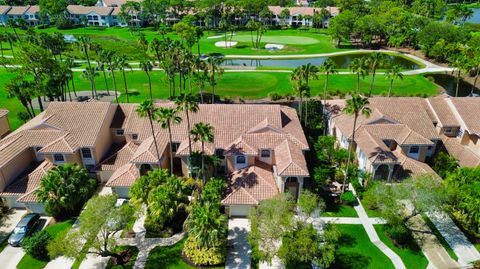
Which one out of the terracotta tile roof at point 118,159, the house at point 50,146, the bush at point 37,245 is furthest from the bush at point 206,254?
the house at point 50,146

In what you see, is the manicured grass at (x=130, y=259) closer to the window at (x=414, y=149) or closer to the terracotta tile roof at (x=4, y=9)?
the window at (x=414, y=149)

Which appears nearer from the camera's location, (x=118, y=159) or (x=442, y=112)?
(x=118, y=159)

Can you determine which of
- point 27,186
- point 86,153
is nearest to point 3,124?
point 86,153

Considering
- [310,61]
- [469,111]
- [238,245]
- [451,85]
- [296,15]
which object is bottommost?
[238,245]

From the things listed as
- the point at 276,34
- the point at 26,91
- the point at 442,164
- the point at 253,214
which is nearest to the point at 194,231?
the point at 253,214

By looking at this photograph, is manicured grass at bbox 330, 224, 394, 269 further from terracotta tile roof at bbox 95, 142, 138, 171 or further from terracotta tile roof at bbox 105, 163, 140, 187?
terracotta tile roof at bbox 95, 142, 138, 171

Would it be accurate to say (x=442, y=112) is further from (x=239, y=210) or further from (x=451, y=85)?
(x=451, y=85)
